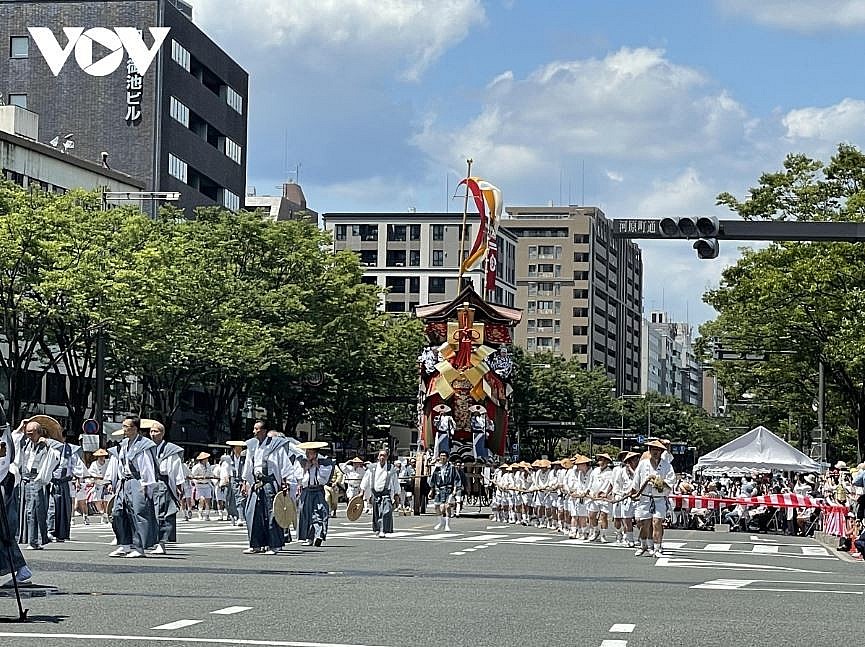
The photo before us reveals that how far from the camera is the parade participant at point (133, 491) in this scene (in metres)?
20.1

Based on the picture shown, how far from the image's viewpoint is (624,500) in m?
26.4

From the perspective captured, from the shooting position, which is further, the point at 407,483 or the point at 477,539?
the point at 407,483

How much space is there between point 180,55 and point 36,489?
58.9 meters

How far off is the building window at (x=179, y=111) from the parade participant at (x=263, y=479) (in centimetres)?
5919

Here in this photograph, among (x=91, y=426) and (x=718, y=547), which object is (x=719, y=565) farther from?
(x=91, y=426)

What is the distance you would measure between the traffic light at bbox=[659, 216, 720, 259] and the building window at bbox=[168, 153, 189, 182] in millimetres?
60108

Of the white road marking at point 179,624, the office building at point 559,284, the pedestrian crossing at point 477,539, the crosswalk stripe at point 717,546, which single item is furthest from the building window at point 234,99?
the white road marking at point 179,624

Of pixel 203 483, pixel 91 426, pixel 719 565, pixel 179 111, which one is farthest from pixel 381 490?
pixel 179 111

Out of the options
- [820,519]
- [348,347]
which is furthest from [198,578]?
[348,347]

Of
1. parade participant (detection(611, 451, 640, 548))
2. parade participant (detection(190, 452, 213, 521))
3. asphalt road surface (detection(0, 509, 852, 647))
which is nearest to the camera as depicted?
asphalt road surface (detection(0, 509, 852, 647))

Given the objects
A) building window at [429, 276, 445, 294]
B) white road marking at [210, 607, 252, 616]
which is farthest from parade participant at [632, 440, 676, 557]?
building window at [429, 276, 445, 294]

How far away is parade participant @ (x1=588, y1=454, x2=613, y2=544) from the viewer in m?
29.4

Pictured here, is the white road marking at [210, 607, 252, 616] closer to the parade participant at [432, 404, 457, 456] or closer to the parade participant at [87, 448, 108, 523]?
the parade participant at [87, 448, 108, 523]

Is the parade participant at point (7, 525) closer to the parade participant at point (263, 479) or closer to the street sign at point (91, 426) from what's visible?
the parade participant at point (263, 479)
